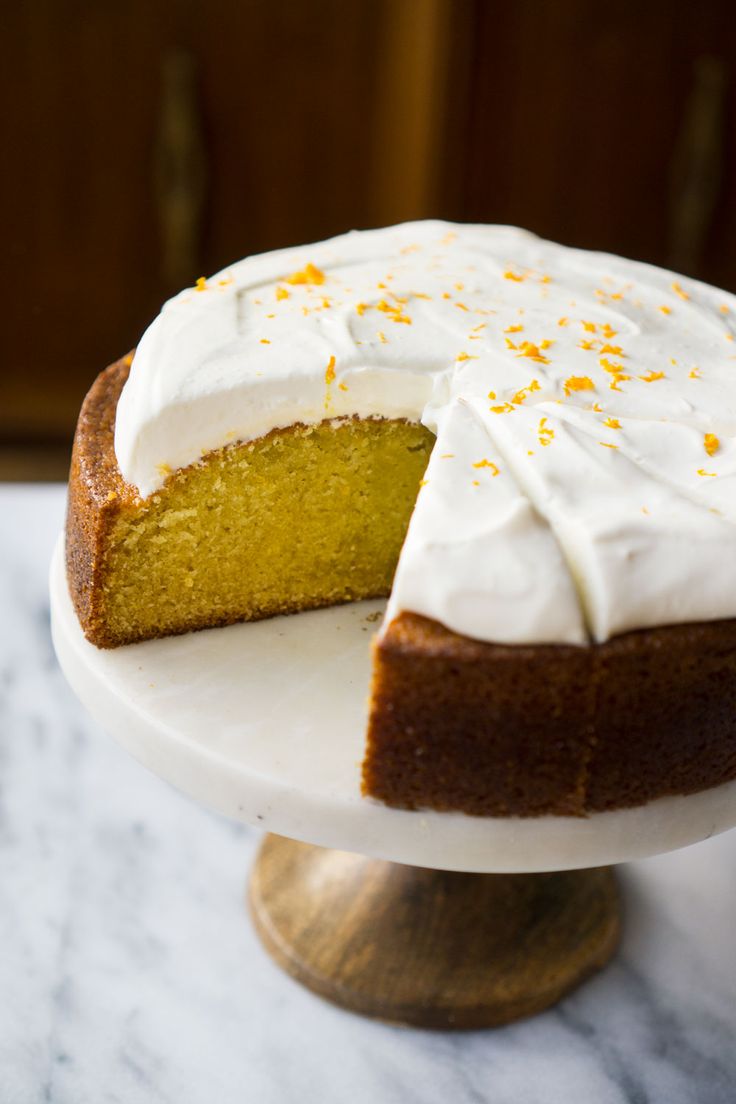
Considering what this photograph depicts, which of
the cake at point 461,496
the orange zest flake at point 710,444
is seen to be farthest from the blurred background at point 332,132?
the orange zest flake at point 710,444

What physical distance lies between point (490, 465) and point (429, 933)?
75cm

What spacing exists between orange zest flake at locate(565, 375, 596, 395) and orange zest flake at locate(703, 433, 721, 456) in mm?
190

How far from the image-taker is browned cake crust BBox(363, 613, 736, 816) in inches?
56.4

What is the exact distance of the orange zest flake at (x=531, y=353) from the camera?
1.88 m

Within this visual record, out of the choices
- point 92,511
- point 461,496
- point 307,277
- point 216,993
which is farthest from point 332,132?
point 216,993

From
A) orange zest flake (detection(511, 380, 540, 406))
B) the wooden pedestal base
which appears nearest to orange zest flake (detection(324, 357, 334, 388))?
orange zest flake (detection(511, 380, 540, 406))

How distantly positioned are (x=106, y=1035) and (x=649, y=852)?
0.80m

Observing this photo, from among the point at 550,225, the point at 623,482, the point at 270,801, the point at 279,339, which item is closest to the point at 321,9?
the point at 550,225

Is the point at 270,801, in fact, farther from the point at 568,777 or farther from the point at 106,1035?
the point at 106,1035

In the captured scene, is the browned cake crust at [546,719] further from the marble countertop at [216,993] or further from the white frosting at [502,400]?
the marble countertop at [216,993]

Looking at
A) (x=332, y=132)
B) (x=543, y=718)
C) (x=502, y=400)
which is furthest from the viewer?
(x=332, y=132)

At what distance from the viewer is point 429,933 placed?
6.23 feet

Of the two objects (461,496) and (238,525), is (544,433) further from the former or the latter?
(238,525)

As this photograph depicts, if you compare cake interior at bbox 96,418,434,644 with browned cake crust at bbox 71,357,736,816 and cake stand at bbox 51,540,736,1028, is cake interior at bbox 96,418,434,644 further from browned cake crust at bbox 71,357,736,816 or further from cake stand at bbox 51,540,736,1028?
browned cake crust at bbox 71,357,736,816
